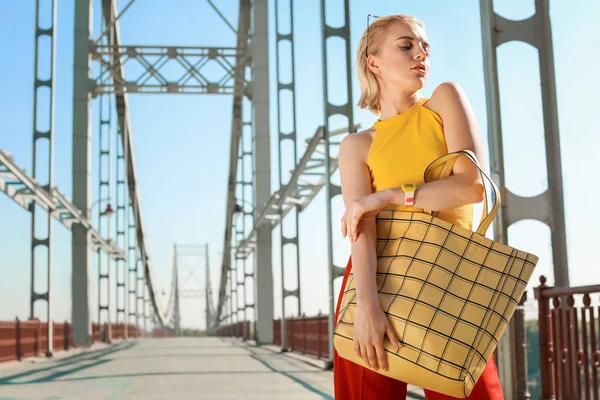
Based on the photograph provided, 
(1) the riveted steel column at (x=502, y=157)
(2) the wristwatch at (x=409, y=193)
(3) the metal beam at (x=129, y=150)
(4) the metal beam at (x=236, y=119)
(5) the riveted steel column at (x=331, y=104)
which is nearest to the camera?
(2) the wristwatch at (x=409, y=193)

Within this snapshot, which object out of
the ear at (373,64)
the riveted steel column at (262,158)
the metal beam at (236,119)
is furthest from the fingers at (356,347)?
the metal beam at (236,119)

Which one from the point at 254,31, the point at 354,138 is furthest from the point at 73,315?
the point at 354,138

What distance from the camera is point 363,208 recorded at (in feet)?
4.77

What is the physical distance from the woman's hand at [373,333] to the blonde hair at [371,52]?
49 cm

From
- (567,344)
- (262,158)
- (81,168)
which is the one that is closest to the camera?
(567,344)

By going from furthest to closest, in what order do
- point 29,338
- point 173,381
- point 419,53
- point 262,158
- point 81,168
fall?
point 81,168, point 262,158, point 29,338, point 173,381, point 419,53

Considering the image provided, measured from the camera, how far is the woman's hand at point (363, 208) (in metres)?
1.45

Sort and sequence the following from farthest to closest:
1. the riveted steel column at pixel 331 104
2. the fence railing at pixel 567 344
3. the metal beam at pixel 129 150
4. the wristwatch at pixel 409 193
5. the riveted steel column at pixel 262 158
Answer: the metal beam at pixel 129 150 → the riveted steel column at pixel 262 158 → the riveted steel column at pixel 331 104 → the fence railing at pixel 567 344 → the wristwatch at pixel 409 193

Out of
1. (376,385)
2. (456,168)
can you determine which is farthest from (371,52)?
(376,385)

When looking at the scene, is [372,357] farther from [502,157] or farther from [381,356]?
[502,157]

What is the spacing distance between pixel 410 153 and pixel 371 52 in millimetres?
257

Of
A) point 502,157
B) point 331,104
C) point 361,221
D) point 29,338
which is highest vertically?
point 331,104

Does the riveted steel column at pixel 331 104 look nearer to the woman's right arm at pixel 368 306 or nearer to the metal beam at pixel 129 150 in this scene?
the woman's right arm at pixel 368 306

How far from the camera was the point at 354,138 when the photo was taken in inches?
63.4
